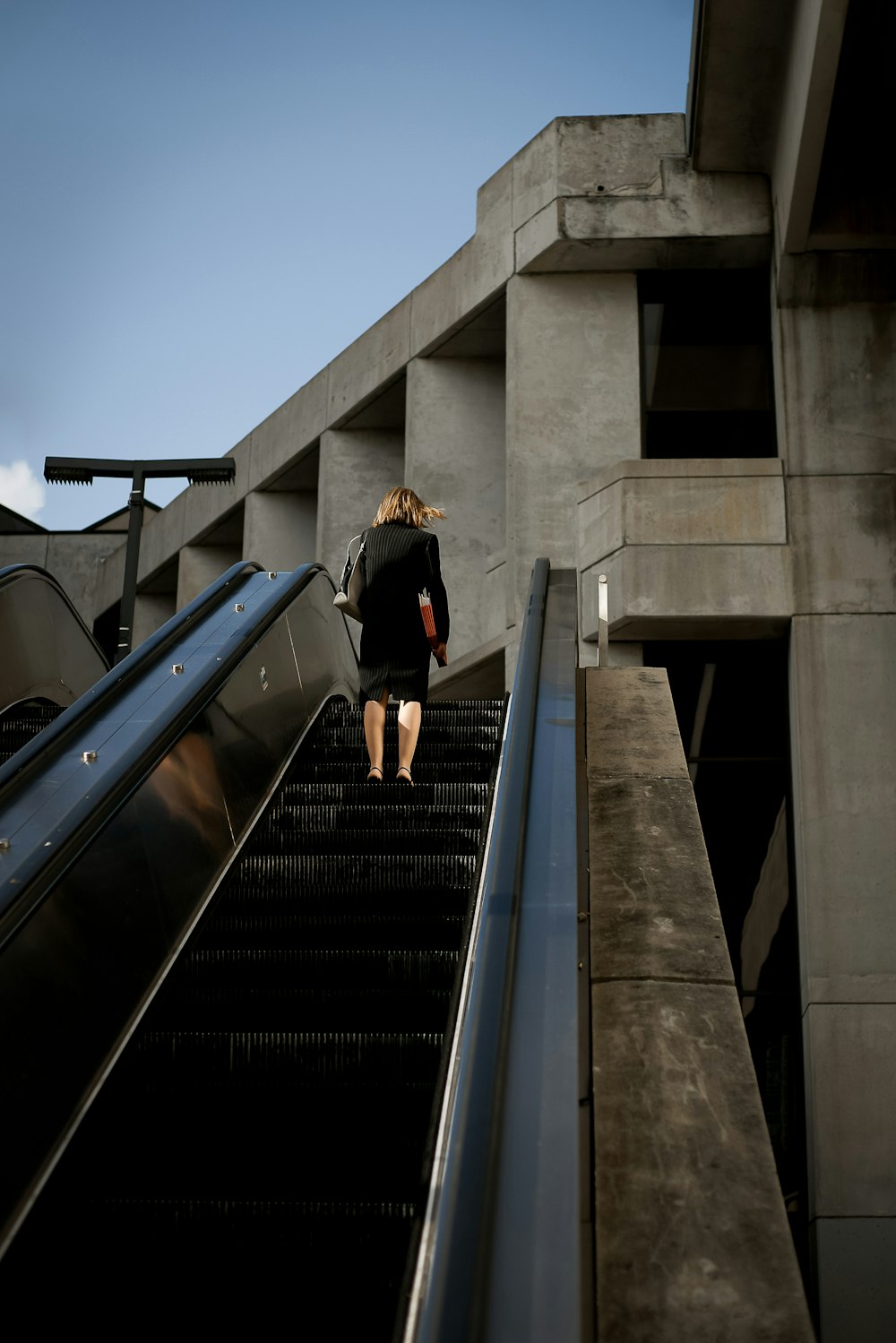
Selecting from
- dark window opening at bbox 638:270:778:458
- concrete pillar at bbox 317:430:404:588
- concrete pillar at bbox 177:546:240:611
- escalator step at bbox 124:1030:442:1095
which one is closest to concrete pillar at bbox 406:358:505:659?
concrete pillar at bbox 317:430:404:588

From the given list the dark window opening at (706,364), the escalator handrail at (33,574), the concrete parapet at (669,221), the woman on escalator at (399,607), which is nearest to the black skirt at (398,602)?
the woman on escalator at (399,607)

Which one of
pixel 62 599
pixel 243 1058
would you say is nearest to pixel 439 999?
pixel 243 1058

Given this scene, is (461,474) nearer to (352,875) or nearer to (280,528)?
(280,528)

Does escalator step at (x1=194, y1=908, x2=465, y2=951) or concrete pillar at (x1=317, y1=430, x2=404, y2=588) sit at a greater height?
concrete pillar at (x1=317, y1=430, x2=404, y2=588)

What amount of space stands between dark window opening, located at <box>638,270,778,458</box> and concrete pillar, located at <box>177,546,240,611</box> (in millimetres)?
10754

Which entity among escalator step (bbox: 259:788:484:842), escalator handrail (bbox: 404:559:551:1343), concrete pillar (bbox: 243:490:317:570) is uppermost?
concrete pillar (bbox: 243:490:317:570)

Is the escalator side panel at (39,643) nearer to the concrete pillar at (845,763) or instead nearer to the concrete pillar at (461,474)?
the concrete pillar at (461,474)

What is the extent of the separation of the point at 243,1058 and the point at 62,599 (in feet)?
22.7

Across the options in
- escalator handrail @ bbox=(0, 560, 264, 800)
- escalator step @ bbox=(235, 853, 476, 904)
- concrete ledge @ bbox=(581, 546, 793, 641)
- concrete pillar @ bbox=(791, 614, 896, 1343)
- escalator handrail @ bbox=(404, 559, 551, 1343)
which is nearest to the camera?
escalator handrail @ bbox=(404, 559, 551, 1343)

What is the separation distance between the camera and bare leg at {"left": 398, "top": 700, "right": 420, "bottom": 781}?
6914 mm

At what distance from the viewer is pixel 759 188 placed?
43.1ft

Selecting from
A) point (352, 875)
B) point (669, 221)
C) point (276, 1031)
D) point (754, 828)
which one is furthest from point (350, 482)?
point (276, 1031)

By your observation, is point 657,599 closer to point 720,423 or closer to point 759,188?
point 720,423

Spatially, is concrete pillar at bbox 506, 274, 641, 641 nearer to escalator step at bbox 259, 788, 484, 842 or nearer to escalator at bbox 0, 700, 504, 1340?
escalator step at bbox 259, 788, 484, 842
